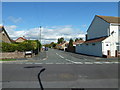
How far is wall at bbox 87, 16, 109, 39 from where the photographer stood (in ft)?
86.4

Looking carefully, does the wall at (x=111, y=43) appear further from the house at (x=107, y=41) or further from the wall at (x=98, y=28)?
the wall at (x=98, y=28)

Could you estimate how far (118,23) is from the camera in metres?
25.4

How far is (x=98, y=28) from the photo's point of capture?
1164 inches

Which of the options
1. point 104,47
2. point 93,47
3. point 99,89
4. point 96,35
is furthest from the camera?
point 96,35

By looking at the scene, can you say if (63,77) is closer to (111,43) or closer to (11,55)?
(11,55)

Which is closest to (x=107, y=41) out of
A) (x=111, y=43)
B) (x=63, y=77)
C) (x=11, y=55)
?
(x=111, y=43)

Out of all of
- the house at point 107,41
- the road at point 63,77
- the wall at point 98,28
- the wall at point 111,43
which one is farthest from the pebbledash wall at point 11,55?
the wall at point 98,28

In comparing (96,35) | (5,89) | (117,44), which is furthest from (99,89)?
(96,35)

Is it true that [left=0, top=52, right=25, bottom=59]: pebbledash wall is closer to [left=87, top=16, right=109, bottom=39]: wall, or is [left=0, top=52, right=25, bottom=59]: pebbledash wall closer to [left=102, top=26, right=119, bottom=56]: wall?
[left=102, top=26, right=119, bottom=56]: wall

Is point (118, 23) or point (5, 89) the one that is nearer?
point (5, 89)

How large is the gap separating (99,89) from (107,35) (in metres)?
21.3

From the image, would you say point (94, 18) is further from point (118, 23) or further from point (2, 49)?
point (2, 49)

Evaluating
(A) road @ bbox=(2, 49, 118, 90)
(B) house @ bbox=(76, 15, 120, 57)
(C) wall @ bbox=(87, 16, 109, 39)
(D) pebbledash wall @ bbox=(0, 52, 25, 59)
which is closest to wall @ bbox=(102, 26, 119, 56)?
(B) house @ bbox=(76, 15, 120, 57)

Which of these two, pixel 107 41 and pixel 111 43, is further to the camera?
pixel 111 43
